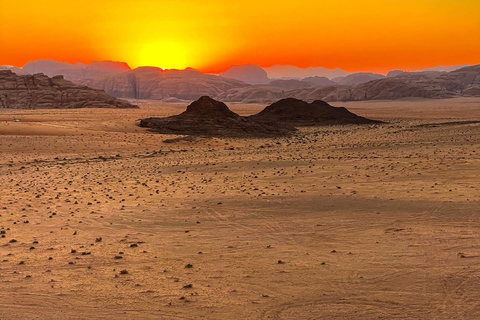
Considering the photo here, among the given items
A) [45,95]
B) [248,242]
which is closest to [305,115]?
[248,242]

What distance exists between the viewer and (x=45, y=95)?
320 feet

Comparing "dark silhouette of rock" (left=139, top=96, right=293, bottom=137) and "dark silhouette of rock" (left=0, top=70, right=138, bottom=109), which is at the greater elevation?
"dark silhouette of rock" (left=0, top=70, right=138, bottom=109)

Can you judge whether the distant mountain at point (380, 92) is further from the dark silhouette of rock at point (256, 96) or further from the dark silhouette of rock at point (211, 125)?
the dark silhouette of rock at point (211, 125)

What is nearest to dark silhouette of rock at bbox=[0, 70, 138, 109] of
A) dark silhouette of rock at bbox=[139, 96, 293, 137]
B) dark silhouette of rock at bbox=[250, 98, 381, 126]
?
dark silhouette of rock at bbox=[250, 98, 381, 126]

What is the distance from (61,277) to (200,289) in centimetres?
246

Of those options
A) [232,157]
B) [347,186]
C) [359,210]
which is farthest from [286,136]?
[359,210]

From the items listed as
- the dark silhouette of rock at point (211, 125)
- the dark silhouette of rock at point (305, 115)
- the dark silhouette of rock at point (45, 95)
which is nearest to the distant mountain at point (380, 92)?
the dark silhouette of rock at point (45, 95)

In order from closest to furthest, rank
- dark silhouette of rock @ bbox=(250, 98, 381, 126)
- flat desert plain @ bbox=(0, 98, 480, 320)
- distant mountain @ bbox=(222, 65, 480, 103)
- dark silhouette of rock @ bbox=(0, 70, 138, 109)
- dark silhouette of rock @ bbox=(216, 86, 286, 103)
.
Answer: flat desert plain @ bbox=(0, 98, 480, 320) < dark silhouette of rock @ bbox=(250, 98, 381, 126) < dark silhouette of rock @ bbox=(0, 70, 138, 109) < distant mountain @ bbox=(222, 65, 480, 103) < dark silhouette of rock @ bbox=(216, 86, 286, 103)

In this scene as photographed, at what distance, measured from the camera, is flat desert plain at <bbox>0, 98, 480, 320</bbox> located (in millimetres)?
6922

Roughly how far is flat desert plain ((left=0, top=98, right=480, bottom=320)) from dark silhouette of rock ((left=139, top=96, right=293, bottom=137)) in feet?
75.5

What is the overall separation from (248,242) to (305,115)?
171 ft

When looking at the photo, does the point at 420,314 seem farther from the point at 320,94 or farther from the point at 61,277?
the point at 320,94

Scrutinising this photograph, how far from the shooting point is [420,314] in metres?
6.39

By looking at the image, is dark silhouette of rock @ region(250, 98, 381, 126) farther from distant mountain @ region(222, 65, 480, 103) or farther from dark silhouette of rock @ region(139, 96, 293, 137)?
distant mountain @ region(222, 65, 480, 103)
